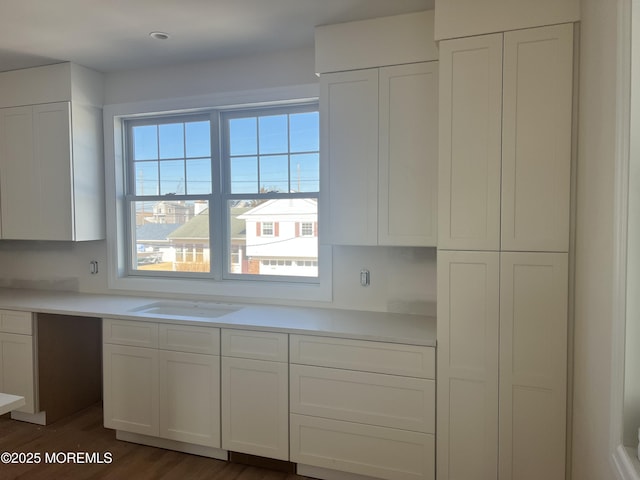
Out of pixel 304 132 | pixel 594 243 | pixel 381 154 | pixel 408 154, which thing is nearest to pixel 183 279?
pixel 304 132

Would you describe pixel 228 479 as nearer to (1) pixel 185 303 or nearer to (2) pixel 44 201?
(1) pixel 185 303

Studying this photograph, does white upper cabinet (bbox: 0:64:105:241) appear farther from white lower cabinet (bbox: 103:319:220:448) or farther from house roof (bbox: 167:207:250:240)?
white lower cabinet (bbox: 103:319:220:448)

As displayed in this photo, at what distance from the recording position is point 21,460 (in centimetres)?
268

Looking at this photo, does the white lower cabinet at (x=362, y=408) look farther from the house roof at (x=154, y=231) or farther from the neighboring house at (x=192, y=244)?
the house roof at (x=154, y=231)

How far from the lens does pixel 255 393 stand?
2512 millimetres

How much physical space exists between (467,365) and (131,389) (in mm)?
2032

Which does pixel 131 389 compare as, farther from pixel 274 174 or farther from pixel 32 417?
pixel 274 174

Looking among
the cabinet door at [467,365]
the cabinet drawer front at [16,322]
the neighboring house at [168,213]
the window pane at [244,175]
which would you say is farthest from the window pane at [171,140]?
the cabinet door at [467,365]

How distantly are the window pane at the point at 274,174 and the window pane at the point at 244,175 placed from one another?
6 centimetres

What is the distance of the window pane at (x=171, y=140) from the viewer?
3.43 m

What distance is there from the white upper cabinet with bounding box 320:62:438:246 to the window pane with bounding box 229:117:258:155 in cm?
78

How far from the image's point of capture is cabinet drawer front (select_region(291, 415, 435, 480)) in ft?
7.34

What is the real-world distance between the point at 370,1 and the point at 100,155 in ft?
7.87

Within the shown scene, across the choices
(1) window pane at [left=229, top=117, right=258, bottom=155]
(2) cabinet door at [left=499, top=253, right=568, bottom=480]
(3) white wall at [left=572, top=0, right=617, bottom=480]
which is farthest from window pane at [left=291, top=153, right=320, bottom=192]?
(3) white wall at [left=572, top=0, right=617, bottom=480]
